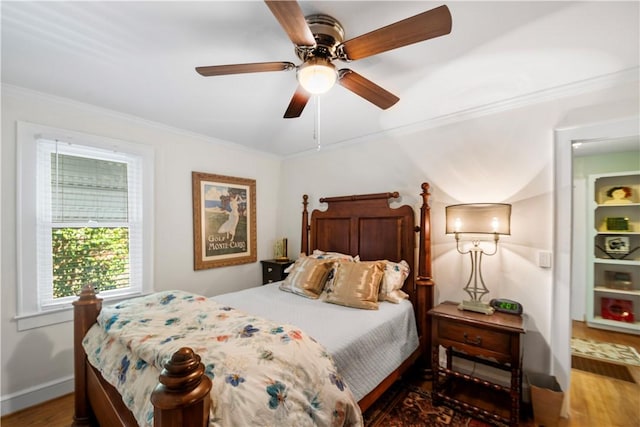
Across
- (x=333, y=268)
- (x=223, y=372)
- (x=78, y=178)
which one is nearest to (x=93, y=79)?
(x=78, y=178)

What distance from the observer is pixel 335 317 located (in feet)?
6.48

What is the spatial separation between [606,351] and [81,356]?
4.82 metres

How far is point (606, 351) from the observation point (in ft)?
9.50

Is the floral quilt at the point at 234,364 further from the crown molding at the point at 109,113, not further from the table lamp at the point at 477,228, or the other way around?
the crown molding at the point at 109,113

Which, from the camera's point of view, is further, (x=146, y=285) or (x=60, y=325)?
(x=146, y=285)

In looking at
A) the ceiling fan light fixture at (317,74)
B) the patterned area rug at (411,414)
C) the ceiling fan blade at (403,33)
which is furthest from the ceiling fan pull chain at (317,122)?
the patterned area rug at (411,414)

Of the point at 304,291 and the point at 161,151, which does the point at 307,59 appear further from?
the point at 161,151

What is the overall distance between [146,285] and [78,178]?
46.1 inches

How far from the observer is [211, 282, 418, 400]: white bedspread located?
5.35 feet

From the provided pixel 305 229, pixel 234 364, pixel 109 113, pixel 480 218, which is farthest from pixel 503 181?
pixel 109 113

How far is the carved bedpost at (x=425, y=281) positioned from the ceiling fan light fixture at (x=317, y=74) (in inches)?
58.5

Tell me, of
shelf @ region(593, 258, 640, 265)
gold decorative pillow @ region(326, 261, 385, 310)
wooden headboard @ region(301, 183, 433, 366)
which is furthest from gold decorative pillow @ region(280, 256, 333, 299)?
shelf @ region(593, 258, 640, 265)

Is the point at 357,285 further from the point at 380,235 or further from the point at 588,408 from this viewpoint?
the point at 588,408

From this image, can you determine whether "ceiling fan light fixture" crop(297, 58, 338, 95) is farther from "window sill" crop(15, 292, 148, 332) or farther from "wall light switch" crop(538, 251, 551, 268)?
"window sill" crop(15, 292, 148, 332)
